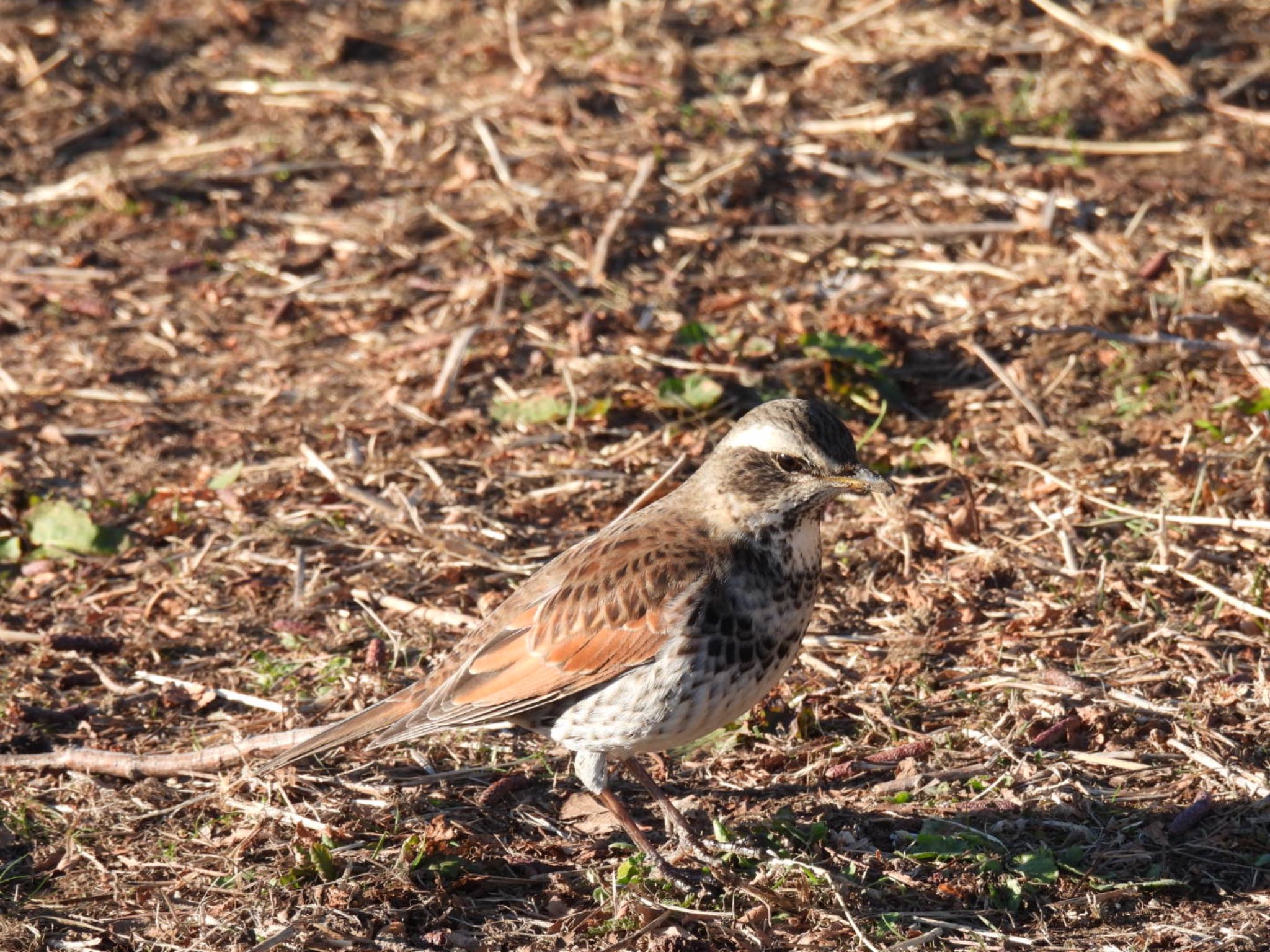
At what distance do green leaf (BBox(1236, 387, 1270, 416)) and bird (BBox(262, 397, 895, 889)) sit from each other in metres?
2.96

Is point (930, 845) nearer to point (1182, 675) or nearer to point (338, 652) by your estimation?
point (1182, 675)

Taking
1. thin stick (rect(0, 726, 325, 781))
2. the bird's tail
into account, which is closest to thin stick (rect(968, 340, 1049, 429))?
Answer: the bird's tail

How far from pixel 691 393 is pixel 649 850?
10.4ft

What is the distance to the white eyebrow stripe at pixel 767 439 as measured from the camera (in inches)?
218

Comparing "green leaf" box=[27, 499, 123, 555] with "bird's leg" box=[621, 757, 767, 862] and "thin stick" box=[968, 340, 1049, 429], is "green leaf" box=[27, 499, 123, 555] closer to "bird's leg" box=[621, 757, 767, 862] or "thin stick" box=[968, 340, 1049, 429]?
"bird's leg" box=[621, 757, 767, 862]

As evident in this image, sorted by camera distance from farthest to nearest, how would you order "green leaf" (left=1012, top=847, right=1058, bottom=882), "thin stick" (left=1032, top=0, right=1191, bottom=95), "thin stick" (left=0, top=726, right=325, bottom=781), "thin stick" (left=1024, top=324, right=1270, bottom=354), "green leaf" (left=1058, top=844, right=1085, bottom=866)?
"thin stick" (left=1032, top=0, right=1191, bottom=95) < "thin stick" (left=1024, top=324, right=1270, bottom=354) < "thin stick" (left=0, top=726, right=325, bottom=781) < "green leaf" (left=1058, top=844, right=1085, bottom=866) < "green leaf" (left=1012, top=847, right=1058, bottom=882)

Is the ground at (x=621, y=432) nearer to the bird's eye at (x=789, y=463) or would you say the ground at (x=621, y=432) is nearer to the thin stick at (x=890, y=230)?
the thin stick at (x=890, y=230)

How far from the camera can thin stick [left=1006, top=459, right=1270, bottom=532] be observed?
6.80 meters

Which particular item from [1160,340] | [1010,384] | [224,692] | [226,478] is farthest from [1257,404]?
[226,478]

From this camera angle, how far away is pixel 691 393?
→ 26.5 feet

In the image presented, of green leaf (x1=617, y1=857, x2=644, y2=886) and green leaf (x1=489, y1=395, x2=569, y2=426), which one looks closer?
green leaf (x1=617, y1=857, x2=644, y2=886)

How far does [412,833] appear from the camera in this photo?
5629 millimetres

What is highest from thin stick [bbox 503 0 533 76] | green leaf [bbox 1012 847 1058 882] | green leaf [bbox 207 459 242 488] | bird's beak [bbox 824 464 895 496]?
bird's beak [bbox 824 464 895 496]

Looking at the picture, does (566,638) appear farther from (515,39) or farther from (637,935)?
(515,39)
